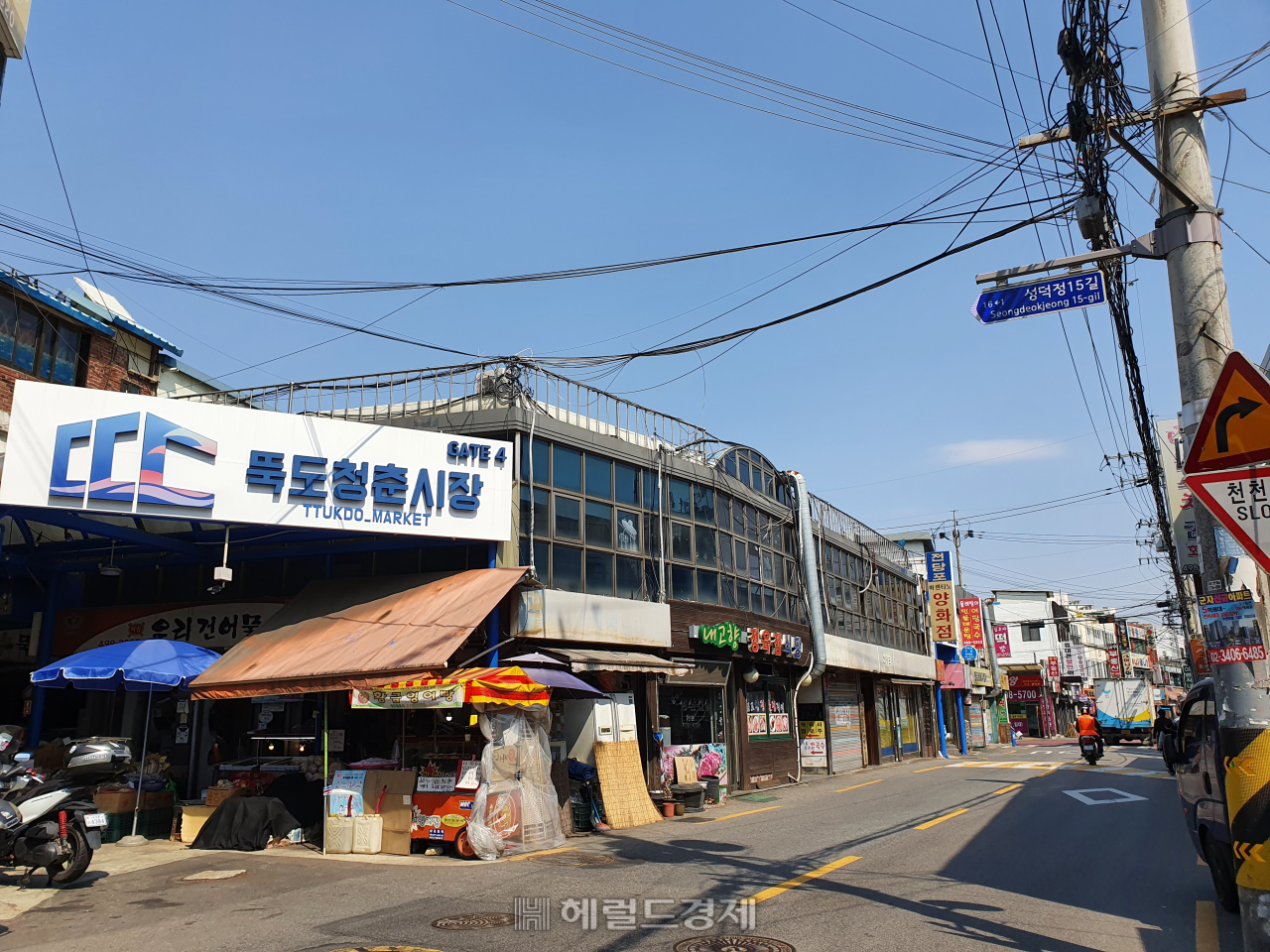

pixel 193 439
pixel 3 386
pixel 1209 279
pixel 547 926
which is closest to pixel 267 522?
pixel 193 439

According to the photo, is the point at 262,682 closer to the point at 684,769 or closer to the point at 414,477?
the point at 414,477

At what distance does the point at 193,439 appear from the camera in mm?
13938

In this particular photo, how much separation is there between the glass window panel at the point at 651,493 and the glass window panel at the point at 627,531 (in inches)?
21.8

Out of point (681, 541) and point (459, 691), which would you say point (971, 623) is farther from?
point (459, 691)

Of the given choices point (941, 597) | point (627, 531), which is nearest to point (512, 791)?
point (627, 531)

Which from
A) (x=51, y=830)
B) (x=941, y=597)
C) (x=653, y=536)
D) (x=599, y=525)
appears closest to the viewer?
(x=51, y=830)

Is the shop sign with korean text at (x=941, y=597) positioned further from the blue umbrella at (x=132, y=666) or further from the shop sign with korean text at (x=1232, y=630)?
the shop sign with korean text at (x=1232, y=630)

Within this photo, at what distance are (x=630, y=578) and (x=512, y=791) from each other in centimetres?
665

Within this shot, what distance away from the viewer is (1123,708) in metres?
43.3

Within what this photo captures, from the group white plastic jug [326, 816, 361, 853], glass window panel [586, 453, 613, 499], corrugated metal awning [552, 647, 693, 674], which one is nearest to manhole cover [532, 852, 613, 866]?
white plastic jug [326, 816, 361, 853]

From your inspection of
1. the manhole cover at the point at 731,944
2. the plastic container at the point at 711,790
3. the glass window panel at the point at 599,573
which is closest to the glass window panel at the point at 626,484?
the glass window panel at the point at 599,573

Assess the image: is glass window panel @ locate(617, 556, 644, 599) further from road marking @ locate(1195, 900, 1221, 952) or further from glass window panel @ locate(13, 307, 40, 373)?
glass window panel @ locate(13, 307, 40, 373)

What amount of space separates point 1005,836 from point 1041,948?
6.56m

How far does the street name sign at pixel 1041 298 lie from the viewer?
28.7 feet
